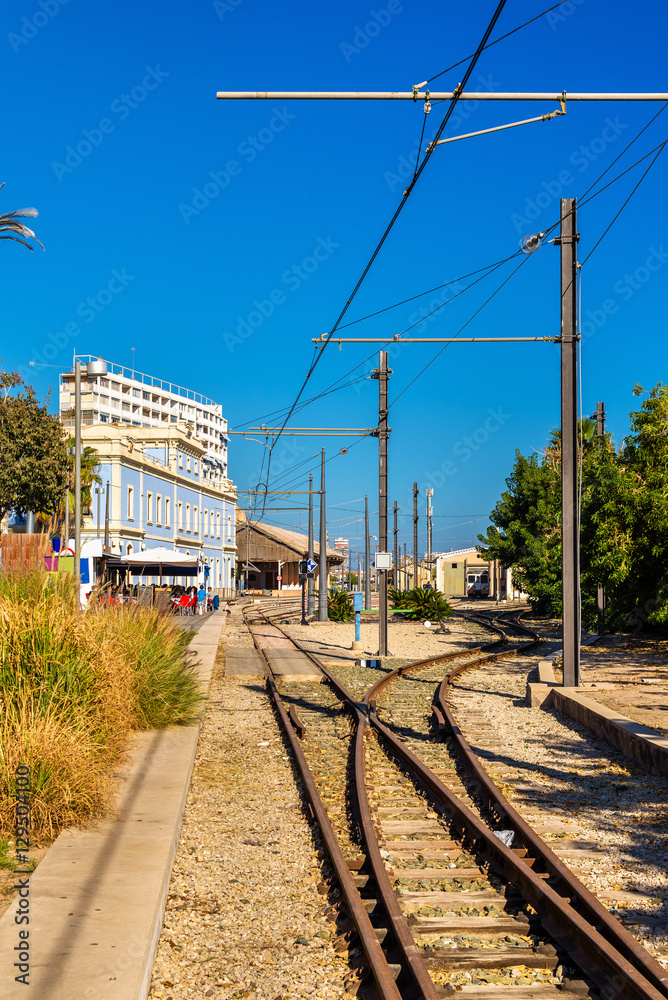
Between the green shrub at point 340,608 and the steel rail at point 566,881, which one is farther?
the green shrub at point 340,608

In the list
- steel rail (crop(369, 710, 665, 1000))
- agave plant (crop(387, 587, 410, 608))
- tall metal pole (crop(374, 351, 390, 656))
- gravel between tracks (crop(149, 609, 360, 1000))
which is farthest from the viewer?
agave plant (crop(387, 587, 410, 608))

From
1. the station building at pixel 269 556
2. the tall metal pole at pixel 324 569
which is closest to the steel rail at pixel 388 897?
the tall metal pole at pixel 324 569

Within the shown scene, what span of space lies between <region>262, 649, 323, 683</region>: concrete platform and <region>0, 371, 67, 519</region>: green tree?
23.5 m

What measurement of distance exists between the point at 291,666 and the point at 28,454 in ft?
90.8

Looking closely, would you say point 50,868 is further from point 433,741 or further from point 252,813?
point 433,741

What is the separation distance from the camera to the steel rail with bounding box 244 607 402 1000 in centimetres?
438

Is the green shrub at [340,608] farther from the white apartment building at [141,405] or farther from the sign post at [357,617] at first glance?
the white apartment building at [141,405]

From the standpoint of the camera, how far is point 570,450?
560 inches

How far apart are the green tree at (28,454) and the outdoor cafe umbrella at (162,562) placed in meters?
9.21

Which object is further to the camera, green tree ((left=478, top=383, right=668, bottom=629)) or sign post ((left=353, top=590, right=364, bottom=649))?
sign post ((left=353, top=590, right=364, bottom=649))

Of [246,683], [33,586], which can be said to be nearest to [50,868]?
[33,586]

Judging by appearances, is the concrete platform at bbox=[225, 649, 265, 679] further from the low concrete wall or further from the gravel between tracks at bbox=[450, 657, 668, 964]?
the low concrete wall

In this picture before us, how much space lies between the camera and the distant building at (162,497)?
172 feet

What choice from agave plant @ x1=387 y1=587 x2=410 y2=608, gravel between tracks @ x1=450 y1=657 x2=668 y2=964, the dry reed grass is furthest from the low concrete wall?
agave plant @ x1=387 y1=587 x2=410 y2=608
